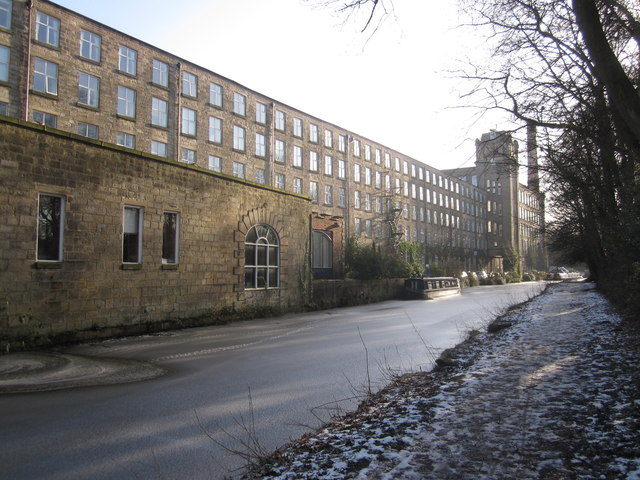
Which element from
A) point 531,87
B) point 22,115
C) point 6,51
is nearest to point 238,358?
point 531,87

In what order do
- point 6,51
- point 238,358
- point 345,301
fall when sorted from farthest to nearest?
point 6,51 → point 345,301 → point 238,358

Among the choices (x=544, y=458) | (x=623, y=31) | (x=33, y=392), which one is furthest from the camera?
(x=623, y=31)

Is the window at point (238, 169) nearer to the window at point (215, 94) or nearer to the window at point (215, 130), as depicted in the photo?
the window at point (215, 130)

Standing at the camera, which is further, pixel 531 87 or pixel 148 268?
pixel 148 268

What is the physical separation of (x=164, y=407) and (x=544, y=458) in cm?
447

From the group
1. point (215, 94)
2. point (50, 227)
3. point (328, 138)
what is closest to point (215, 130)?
point (215, 94)

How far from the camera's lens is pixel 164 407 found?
602 centimetres

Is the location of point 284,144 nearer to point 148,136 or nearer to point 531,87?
point 148,136

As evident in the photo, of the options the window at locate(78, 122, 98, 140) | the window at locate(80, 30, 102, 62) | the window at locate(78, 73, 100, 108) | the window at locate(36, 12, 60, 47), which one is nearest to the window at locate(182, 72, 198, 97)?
the window at locate(80, 30, 102, 62)

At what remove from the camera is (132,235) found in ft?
45.4

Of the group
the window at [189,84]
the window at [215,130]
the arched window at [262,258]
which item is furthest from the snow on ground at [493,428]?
the window at [189,84]

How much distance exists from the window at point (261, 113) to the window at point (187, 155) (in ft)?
27.9

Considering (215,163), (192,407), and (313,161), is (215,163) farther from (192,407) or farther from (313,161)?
(192,407)

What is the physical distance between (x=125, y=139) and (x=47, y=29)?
26.1 ft
